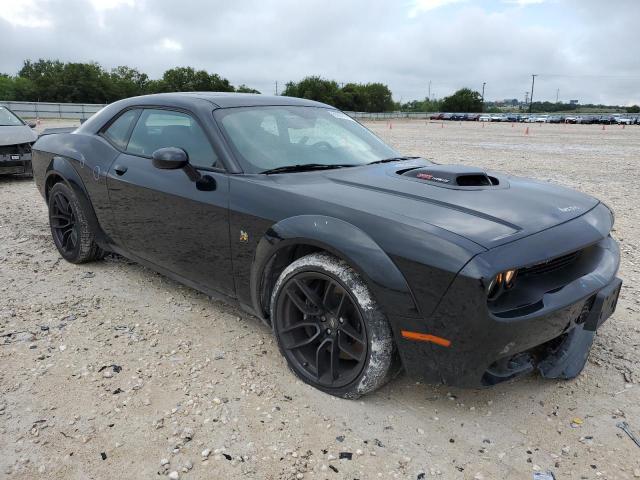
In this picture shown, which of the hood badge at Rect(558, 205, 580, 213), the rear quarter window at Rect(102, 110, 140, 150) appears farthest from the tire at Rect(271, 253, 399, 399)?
the rear quarter window at Rect(102, 110, 140, 150)

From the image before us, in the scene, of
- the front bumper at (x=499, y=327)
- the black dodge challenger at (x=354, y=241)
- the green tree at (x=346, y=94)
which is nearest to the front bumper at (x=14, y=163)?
the black dodge challenger at (x=354, y=241)

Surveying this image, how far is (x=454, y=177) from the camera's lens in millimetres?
2814

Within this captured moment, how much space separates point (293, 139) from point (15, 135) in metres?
7.06

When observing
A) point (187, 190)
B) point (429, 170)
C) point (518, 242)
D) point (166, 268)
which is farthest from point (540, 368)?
point (166, 268)

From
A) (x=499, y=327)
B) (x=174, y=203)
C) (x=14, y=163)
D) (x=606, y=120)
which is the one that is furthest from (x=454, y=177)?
(x=606, y=120)

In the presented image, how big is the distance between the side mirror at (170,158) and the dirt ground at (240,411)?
3.53ft

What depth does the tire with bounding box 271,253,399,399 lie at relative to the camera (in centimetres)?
235

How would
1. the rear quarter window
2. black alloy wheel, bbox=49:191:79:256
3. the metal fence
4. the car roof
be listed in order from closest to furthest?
the car roof
the rear quarter window
black alloy wheel, bbox=49:191:79:256
the metal fence

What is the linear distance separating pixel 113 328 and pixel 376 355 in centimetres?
190

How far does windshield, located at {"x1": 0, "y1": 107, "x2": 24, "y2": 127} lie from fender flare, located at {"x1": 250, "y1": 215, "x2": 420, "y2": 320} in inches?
318

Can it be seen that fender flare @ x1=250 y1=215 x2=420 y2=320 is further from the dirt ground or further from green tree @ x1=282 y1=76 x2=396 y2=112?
green tree @ x1=282 y1=76 x2=396 y2=112

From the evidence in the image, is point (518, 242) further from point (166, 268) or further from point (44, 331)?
point (44, 331)

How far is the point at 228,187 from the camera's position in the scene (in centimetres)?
292

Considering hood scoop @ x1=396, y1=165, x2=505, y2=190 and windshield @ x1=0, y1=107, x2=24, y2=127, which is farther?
windshield @ x1=0, y1=107, x2=24, y2=127
